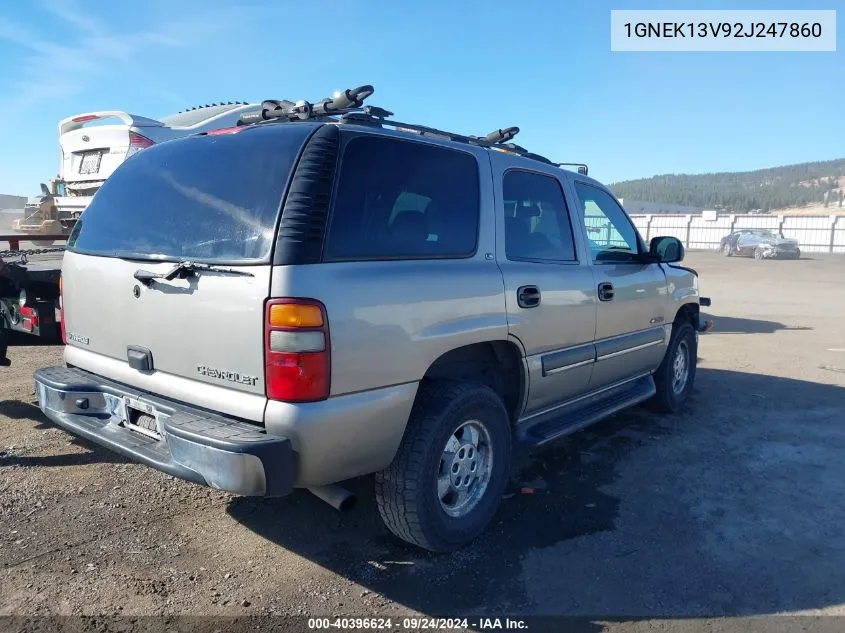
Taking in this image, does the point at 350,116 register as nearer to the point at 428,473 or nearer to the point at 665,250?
the point at 428,473

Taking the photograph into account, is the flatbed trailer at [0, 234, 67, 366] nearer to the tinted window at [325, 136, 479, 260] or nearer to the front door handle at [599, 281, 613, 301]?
the tinted window at [325, 136, 479, 260]

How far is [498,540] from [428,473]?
0.70 metres

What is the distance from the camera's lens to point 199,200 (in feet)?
9.48

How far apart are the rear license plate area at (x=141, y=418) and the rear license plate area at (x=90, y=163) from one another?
20.4ft

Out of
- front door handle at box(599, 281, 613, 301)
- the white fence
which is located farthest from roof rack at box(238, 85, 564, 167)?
the white fence

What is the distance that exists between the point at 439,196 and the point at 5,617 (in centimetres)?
262

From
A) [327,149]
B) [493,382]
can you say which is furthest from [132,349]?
[493,382]

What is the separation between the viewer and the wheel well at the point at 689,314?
5.63 m

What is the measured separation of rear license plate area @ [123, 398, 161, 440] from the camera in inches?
114

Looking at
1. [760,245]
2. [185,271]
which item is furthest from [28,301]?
[760,245]

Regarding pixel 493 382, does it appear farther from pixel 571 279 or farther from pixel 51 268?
pixel 51 268

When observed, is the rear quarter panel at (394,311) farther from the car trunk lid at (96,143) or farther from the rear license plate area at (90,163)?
the rear license plate area at (90,163)

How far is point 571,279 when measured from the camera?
12.6 feet

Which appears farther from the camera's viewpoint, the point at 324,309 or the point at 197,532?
the point at 197,532
